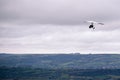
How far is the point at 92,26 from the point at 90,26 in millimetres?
870

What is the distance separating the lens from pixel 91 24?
5069 inches

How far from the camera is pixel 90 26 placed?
128 m

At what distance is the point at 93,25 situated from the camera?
421ft

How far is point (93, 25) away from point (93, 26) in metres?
0.39

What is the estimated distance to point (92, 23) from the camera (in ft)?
421

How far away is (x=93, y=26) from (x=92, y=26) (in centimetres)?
42

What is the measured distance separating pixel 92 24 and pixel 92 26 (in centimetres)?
83

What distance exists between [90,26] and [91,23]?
5.03ft

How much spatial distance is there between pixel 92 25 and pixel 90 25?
799 mm

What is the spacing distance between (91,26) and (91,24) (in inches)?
47.4

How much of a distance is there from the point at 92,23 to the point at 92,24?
0.46 m

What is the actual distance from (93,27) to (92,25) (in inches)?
37.3

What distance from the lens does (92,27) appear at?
127938mm

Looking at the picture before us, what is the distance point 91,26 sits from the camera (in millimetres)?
127875
